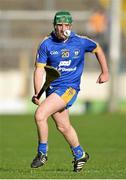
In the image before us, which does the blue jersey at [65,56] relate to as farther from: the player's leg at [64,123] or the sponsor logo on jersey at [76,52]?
the player's leg at [64,123]

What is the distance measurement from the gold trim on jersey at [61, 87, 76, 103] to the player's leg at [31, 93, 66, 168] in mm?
73

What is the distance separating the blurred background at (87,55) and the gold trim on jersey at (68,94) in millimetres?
17775

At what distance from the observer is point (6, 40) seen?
3275 cm

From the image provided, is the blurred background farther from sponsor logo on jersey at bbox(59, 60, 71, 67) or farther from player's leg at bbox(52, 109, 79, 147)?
sponsor logo on jersey at bbox(59, 60, 71, 67)

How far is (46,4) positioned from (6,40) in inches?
141

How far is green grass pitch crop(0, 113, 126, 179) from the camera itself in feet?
38.1

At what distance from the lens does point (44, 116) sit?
1170cm

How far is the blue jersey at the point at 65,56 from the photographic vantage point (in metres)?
11.8

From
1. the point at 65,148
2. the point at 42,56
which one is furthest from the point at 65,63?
the point at 65,148

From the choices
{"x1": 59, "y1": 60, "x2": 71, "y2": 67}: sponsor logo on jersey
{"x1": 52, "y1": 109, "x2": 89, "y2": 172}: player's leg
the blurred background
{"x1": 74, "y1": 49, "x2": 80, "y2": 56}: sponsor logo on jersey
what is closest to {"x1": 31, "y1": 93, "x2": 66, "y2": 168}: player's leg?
{"x1": 52, "y1": 109, "x2": 89, "y2": 172}: player's leg

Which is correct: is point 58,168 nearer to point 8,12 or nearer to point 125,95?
point 125,95

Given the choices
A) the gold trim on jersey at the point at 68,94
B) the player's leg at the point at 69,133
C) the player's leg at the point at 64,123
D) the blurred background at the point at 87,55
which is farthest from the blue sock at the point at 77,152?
the blurred background at the point at 87,55

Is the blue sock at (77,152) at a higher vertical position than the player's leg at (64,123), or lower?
lower

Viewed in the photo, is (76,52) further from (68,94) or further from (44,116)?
(44,116)
